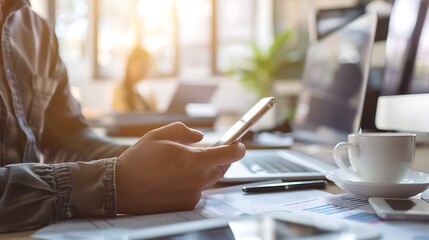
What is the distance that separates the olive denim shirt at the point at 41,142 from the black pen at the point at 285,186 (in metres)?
0.24

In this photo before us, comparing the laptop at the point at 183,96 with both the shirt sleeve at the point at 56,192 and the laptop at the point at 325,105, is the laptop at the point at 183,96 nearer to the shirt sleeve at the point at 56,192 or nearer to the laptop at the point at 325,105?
the laptop at the point at 325,105

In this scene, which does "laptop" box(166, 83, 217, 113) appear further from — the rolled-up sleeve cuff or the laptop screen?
the rolled-up sleeve cuff

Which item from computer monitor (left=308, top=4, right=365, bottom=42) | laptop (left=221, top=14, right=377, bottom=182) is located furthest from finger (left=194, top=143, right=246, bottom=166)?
computer monitor (left=308, top=4, right=365, bottom=42)

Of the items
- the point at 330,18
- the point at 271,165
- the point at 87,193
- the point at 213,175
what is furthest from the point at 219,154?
the point at 330,18

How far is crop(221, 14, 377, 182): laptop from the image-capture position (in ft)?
3.02

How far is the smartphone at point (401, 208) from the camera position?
1.72 ft

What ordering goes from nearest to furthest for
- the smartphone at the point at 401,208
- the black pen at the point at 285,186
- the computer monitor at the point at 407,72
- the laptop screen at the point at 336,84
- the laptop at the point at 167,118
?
the smartphone at the point at 401,208 < the black pen at the point at 285,186 < the computer monitor at the point at 407,72 < the laptop screen at the point at 336,84 < the laptop at the point at 167,118

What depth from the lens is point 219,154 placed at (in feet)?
1.98

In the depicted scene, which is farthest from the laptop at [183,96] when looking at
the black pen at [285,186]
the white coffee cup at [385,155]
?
the white coffee cup at [385,155]

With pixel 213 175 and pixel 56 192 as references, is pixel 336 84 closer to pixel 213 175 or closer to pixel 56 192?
pixel 213 175

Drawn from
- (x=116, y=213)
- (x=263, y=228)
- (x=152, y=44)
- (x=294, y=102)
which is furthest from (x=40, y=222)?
(x=152, y=44)

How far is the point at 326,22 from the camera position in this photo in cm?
172

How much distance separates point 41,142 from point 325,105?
0.85m

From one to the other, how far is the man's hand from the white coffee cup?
0.19 meters
